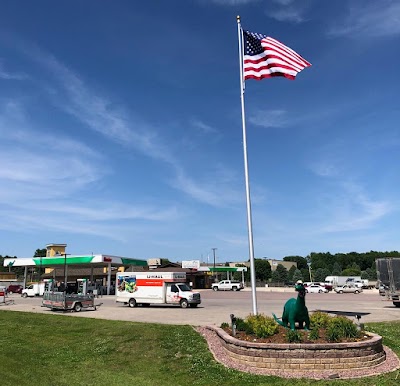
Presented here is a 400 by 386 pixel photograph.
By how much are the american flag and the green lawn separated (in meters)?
10.1

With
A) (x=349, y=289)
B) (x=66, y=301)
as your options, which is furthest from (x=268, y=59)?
(x=349, y=289)

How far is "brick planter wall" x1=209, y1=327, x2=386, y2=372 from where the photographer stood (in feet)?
33.2

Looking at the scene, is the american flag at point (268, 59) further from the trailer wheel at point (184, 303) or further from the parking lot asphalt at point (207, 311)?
the trailer wheel at point (184, 303)

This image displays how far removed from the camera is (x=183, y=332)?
15.6 metres

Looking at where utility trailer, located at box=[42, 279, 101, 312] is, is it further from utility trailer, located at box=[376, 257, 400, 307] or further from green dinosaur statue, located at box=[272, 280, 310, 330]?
utility trailer, located at box=[376, 257, 400, 307]

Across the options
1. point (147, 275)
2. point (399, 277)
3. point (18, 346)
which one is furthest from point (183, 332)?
point (399, 277)

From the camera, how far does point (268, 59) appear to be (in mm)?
14938

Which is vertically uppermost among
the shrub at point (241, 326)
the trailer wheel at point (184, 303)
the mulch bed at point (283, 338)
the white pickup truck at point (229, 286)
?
the white pickup truck at point (229, 286)

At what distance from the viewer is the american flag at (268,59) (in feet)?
48.3

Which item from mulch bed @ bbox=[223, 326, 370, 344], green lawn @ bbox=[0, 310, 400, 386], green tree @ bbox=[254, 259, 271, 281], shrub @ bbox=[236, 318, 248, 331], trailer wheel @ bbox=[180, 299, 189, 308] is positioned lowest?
green lawn @ bbox=[0, 310, 400, 386]

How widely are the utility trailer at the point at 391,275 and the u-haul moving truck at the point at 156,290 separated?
45.4 ft

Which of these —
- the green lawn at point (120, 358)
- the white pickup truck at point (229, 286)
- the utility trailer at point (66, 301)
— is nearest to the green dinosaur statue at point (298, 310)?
the green lawn at point (120, 358)

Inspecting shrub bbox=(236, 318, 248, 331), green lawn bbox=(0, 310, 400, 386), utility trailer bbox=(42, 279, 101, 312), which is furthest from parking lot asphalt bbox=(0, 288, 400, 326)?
shrub bbox=(236, 318, 248, 331)

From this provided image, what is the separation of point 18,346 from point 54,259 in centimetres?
4377
